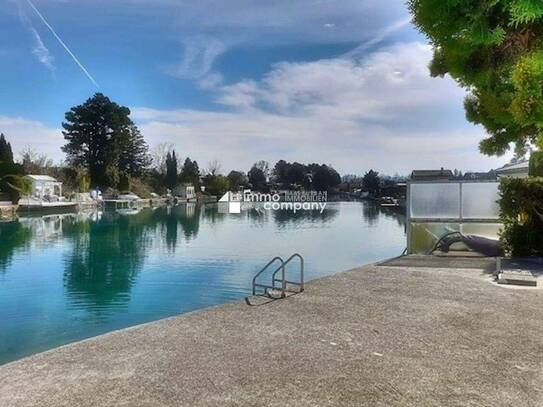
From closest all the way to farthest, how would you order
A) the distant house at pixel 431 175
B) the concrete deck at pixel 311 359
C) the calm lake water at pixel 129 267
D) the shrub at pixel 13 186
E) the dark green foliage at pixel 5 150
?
the concrete deck at pixel 311 359 < the calm lake water at pixel 129 267 < the distant house at pixel 431 175 < the shrub at pixel 13 186 < the dark green foliage at pixel 5 150

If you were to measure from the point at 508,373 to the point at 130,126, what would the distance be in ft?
210

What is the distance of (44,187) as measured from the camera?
51.0 metres

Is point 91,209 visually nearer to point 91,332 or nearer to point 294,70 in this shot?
point 294,70

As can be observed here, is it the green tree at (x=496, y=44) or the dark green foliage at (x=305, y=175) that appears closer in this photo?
the green tree at (x=496, y=44)

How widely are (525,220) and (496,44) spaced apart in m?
7.27

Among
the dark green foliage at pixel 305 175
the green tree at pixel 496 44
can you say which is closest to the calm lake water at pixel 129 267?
the green tree at pixel 496 44

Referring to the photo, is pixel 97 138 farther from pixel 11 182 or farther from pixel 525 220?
pixel 525 220

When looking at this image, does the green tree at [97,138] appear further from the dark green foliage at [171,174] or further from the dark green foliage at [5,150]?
the dark green foliage at [5,150]

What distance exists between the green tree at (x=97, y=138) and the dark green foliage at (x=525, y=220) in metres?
55.8

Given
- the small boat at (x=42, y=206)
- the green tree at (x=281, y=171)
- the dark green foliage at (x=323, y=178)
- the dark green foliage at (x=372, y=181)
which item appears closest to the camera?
the small boat at (x=42, y=206)

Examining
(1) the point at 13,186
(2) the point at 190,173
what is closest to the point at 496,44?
(1) the point at 13,186

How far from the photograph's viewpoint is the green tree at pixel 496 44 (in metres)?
2.62

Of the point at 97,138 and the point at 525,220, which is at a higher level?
the point at 97,138

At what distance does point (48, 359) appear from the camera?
166 inches
